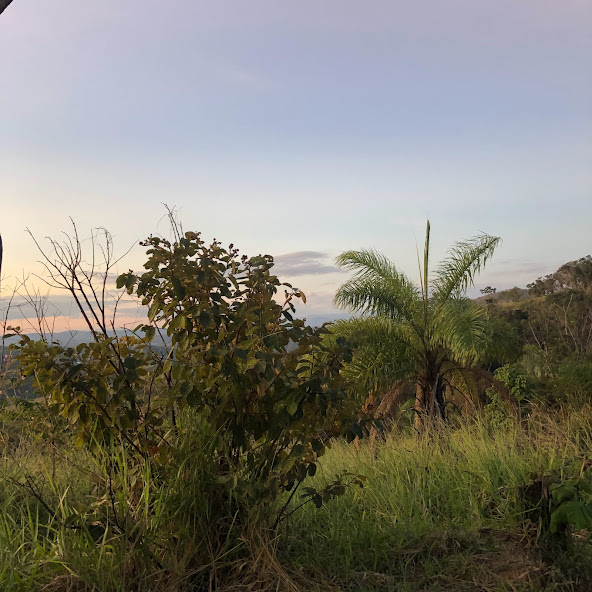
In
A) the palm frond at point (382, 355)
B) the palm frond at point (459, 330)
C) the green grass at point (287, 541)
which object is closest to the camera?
the green grass at point (287, 541)

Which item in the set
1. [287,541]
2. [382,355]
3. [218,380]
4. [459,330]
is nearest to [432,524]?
[287,541]

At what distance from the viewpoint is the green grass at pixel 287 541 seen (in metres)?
3.52

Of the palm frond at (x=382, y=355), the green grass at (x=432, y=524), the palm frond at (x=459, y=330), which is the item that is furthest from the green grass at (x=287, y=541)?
the palm frond at (x=382, y=355)

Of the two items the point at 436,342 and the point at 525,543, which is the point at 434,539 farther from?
the point at 436,342

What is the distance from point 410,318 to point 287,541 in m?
9.59

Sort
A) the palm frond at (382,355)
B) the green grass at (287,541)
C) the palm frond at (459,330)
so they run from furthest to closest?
the palm frond at (382,355), the palm frond at (459,330), the green grass at (287,541)

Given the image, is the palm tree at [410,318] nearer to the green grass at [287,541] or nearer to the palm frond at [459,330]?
the palm frond at [459,330]

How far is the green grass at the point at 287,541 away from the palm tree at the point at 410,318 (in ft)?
25.1

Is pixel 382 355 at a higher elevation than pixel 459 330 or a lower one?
lower

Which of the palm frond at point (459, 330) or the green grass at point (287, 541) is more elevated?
the palm frond at point (459, 330)

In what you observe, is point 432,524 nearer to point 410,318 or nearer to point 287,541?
point 287,541

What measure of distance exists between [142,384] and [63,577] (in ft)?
4.00

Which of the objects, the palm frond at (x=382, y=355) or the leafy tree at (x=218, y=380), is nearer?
the leafy tree at (x=218, y=380)

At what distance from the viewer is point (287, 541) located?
4199 millimetres
